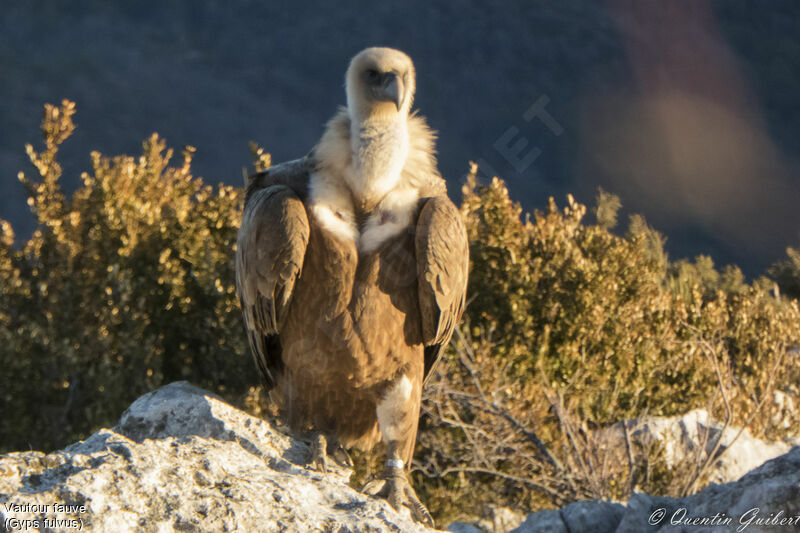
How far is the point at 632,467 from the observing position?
24.7 ft

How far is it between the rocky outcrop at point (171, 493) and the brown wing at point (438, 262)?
4.89 ft

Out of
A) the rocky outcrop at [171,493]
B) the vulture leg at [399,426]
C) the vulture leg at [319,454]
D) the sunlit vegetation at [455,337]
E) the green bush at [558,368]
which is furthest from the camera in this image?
the sunlit vegetation at [455,337]

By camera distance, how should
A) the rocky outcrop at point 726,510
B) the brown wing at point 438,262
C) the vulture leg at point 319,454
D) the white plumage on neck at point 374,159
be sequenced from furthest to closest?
the brown wing at point 438,262, the white plumage on neck at point 374,159, the vulture leg at point 319,454, the rocky outcrop at point 726,510

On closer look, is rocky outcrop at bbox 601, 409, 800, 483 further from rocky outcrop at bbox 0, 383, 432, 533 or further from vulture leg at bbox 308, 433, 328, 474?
rocky outcrop at bbox 0, 383, 432, 533

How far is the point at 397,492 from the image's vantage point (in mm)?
4410

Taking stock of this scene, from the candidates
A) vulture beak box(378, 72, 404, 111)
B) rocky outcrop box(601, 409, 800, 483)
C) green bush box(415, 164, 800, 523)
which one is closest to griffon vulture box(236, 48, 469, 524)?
vulture beak box(378, 72, 404, 111)

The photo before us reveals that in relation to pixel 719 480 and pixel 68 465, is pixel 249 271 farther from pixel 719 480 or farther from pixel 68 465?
pixel 719 480

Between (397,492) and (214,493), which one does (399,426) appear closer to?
(397,492)

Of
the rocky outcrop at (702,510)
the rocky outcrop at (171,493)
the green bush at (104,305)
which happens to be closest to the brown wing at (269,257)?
the rocky outcrop at (171,493)

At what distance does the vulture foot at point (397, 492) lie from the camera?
421cm

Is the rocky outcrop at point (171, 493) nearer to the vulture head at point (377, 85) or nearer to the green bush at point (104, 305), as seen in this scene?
the vulture head at point (377, 85)

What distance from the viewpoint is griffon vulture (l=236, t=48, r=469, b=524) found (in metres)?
4.36

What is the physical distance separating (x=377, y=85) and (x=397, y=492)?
2.36 metres

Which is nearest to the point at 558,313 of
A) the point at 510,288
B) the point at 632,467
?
the point at 510,288
